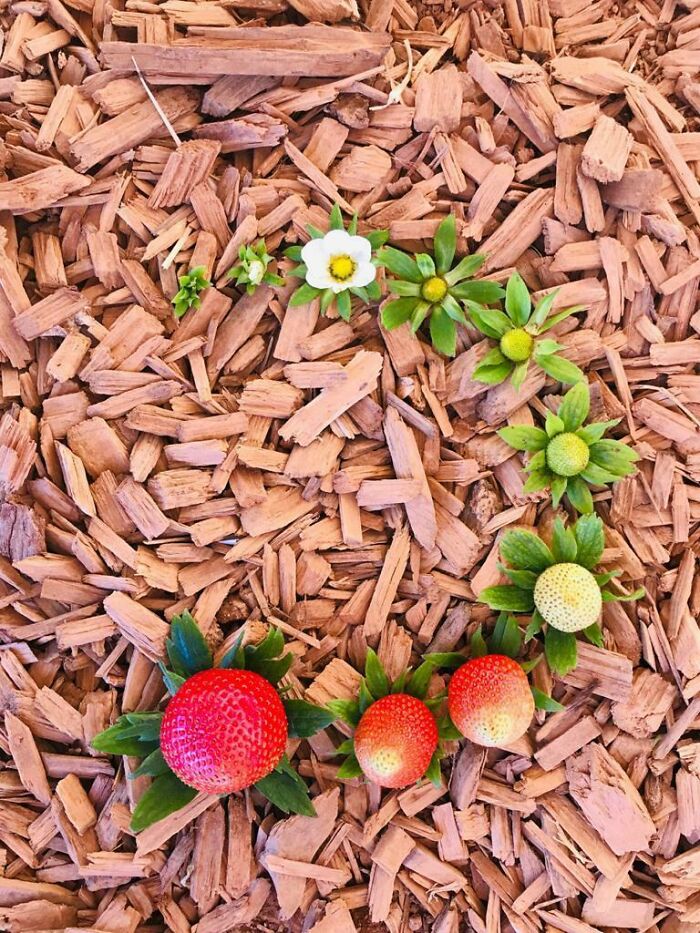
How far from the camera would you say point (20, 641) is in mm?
1632

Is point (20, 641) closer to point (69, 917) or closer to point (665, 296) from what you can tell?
point (69, 917)

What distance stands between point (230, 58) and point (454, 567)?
108 cm

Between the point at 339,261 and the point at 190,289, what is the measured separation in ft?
0.96

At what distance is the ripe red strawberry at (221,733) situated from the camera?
1.43 m

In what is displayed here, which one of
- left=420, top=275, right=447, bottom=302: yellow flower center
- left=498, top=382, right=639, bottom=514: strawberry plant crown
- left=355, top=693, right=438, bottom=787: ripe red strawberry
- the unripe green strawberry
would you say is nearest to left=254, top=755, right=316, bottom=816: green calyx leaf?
left=355, top=693, right=438, bottom=787: ripe red strawberry

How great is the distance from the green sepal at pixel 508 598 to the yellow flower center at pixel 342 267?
663 millimetres

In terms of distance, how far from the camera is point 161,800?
60.7 inches

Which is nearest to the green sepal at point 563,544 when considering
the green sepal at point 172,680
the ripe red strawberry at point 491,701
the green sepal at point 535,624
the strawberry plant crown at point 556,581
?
the strawberry plant crown at point 556,581

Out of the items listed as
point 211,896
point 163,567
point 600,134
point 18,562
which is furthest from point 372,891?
point 600,134

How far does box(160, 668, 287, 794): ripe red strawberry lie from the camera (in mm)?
1431

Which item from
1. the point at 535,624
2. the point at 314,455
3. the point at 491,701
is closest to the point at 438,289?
the point at 314,455

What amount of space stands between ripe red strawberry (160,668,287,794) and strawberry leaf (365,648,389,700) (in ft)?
0.68

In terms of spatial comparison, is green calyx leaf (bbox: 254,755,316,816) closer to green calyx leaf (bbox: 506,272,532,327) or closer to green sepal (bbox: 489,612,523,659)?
green sepal (bbox: 489,612,523,659)

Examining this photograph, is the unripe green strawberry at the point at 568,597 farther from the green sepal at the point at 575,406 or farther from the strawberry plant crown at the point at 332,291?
the strawberry plant crown at the point at 332,291
